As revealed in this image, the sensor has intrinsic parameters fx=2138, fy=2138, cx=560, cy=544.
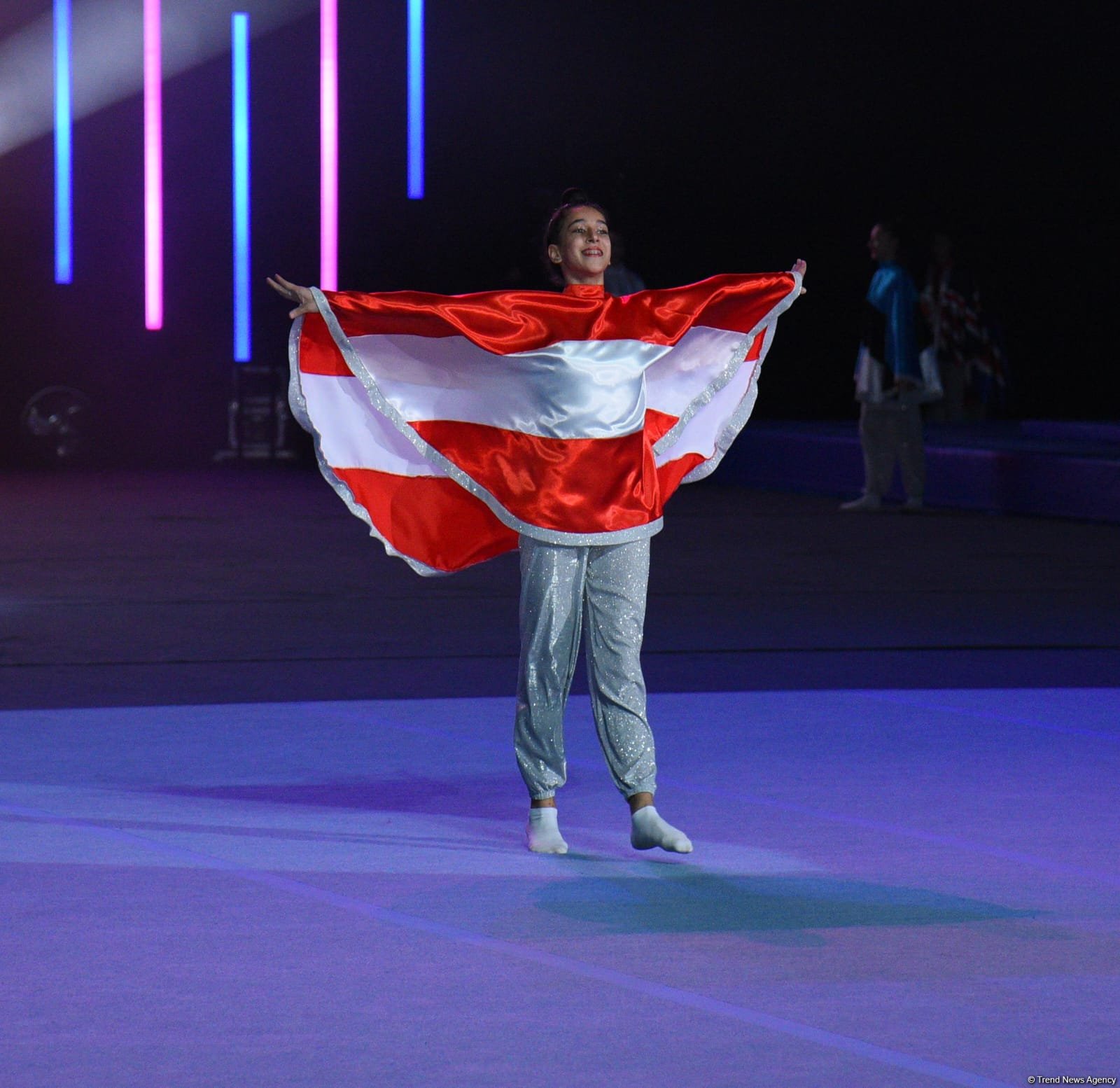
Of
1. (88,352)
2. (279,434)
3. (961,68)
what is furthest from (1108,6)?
(88,352)

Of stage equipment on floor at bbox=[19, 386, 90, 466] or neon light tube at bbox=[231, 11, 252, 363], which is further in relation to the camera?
stage equipment on floor at bbox=[19, 386, 90, 466]

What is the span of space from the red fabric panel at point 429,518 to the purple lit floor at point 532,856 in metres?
0.65

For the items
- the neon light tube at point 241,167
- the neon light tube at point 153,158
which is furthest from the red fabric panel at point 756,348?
the neon light tube at point 241,167

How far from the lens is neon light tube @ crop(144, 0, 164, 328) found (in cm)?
1683

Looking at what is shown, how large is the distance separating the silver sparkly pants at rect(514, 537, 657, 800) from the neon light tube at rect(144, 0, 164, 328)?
1260 cm

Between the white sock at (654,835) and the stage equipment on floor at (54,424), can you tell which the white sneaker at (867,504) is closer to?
the stage equipment on floor at (54,424)

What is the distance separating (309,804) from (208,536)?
6.80 meters

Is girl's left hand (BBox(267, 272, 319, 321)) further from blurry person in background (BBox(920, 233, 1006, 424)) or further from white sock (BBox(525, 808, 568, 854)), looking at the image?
blurry person in background (BBox(920, 233, 1006, 424))

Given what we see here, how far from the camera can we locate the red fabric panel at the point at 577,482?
4887 millimetres

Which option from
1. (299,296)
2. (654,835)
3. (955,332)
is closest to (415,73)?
(955,332)

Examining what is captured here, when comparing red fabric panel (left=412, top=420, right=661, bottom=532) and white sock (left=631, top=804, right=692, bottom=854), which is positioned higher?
red fabric panel (left=412, top=420, right=661, bottom=532)

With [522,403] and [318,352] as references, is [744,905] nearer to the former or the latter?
[522,403]

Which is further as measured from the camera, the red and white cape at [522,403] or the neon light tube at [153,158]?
the neon light tube at [153,158]

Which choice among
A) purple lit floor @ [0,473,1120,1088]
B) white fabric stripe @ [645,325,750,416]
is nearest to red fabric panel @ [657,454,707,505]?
white fabric stripe @ [645,325,750,416]
